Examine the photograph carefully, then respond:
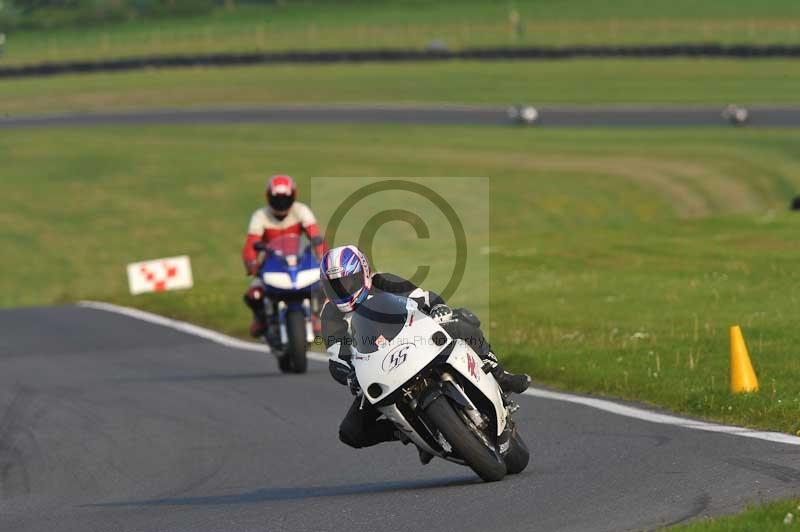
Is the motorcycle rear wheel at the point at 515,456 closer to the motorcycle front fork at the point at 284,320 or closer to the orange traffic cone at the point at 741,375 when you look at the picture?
the orange traffic cone at the point at 741,375

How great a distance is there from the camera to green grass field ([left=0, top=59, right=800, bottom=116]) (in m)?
58.3

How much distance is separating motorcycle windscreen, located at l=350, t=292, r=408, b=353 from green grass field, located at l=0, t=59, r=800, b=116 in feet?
158

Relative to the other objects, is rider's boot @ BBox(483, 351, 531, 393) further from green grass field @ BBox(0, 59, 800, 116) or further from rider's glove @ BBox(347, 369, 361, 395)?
green grass field @ BBox(0, 59, 800, 116)

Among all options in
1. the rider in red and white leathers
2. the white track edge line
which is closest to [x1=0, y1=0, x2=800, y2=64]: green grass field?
the white track edge line

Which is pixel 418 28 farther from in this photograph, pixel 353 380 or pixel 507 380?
pixel 353 380

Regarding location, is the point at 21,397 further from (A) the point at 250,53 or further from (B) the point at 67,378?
(A) the point at 250,53

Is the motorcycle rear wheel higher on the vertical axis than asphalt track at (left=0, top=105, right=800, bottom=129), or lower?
higher

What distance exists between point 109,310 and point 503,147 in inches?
984

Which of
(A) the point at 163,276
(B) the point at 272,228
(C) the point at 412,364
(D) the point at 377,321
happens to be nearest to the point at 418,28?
(A) the point at 163,276

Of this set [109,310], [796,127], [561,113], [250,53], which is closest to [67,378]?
[109,310]

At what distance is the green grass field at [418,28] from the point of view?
252 ft

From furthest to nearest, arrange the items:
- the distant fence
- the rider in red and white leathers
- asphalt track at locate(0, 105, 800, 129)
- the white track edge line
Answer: the distant fence, asphalt track at locate(0, 105, 800, 129), the rider in red and white leathers, the white track edge line

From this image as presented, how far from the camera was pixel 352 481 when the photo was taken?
9.23 m

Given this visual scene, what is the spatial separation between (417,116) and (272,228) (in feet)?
129
